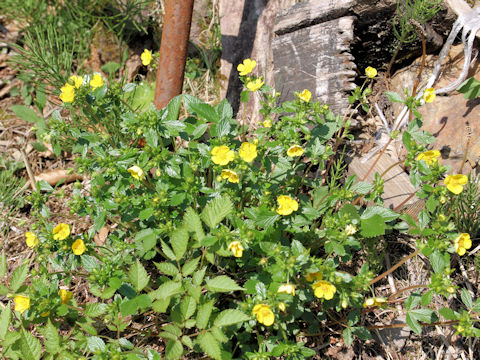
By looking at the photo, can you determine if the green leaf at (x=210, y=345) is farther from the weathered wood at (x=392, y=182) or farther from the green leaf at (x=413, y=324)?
the weathered wood at (x=392, y=182)

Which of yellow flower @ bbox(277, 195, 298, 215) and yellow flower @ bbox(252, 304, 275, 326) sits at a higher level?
yellow flower @ bbox(277, 195, 298, 215)

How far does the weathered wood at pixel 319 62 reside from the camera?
241cm

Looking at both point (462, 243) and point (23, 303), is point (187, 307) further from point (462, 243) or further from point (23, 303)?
point (462, 243)

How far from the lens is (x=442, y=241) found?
1.64 metres

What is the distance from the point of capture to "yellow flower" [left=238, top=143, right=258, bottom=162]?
5.56 feet

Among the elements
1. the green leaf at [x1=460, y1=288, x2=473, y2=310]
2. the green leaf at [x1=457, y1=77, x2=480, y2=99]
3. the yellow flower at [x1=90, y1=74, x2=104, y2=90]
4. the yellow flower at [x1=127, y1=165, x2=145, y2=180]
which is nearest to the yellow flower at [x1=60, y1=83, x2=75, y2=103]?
the yellow flower at [x1=90, y1=74, x2=104, y2=90]

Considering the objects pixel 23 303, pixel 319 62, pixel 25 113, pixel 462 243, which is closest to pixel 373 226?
pixel 462 243

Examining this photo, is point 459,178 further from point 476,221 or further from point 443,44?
point 443,44

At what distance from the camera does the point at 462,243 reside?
1596 mm

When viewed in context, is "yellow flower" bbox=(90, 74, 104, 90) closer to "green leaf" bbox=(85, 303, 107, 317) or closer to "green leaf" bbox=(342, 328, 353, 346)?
"green leaf" bbox=(85, 303, 107, 317)

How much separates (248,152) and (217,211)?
0.29 meters

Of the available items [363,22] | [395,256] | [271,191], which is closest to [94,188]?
[271,191]

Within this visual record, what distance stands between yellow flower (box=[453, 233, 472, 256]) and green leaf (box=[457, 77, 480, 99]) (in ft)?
3.75

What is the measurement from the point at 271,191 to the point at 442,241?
75cm
